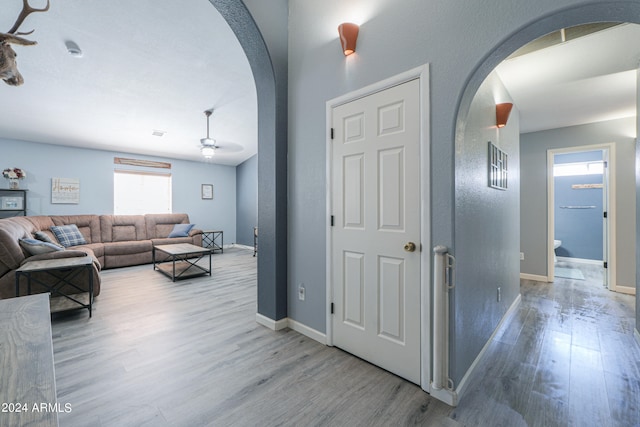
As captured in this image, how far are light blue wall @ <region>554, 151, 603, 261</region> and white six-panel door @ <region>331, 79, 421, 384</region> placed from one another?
6106 millimetres

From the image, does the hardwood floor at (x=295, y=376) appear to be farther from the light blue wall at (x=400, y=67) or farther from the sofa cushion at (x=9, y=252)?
the sofa cushion at (x=9, y=252)

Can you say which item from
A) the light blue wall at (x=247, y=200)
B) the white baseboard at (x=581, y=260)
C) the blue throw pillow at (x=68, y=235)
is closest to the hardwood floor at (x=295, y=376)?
the blue throw pillow at (x=68, y=235)

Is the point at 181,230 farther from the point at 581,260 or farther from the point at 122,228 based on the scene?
the point at 581,260

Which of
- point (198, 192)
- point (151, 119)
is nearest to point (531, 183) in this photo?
point (151, 119)

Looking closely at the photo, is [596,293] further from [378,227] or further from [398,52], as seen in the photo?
[398,52]

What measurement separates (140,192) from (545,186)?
7.82 metres

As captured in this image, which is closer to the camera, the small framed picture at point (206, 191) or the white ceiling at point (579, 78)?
the white ceiling at point (579, 78)

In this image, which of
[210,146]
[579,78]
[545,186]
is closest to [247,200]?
[210,146]

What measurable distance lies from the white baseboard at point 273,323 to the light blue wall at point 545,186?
13.3 ft

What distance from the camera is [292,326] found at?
2516 mm

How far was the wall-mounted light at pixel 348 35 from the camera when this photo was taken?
6.34 ft

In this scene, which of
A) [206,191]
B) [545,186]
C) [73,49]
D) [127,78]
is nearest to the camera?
[73,49]

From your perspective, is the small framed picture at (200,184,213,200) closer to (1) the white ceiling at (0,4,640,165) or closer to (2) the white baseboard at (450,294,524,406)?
(1) the white ceiling at (0,4,640,165)

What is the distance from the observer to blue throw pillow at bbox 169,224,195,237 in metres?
5.95
